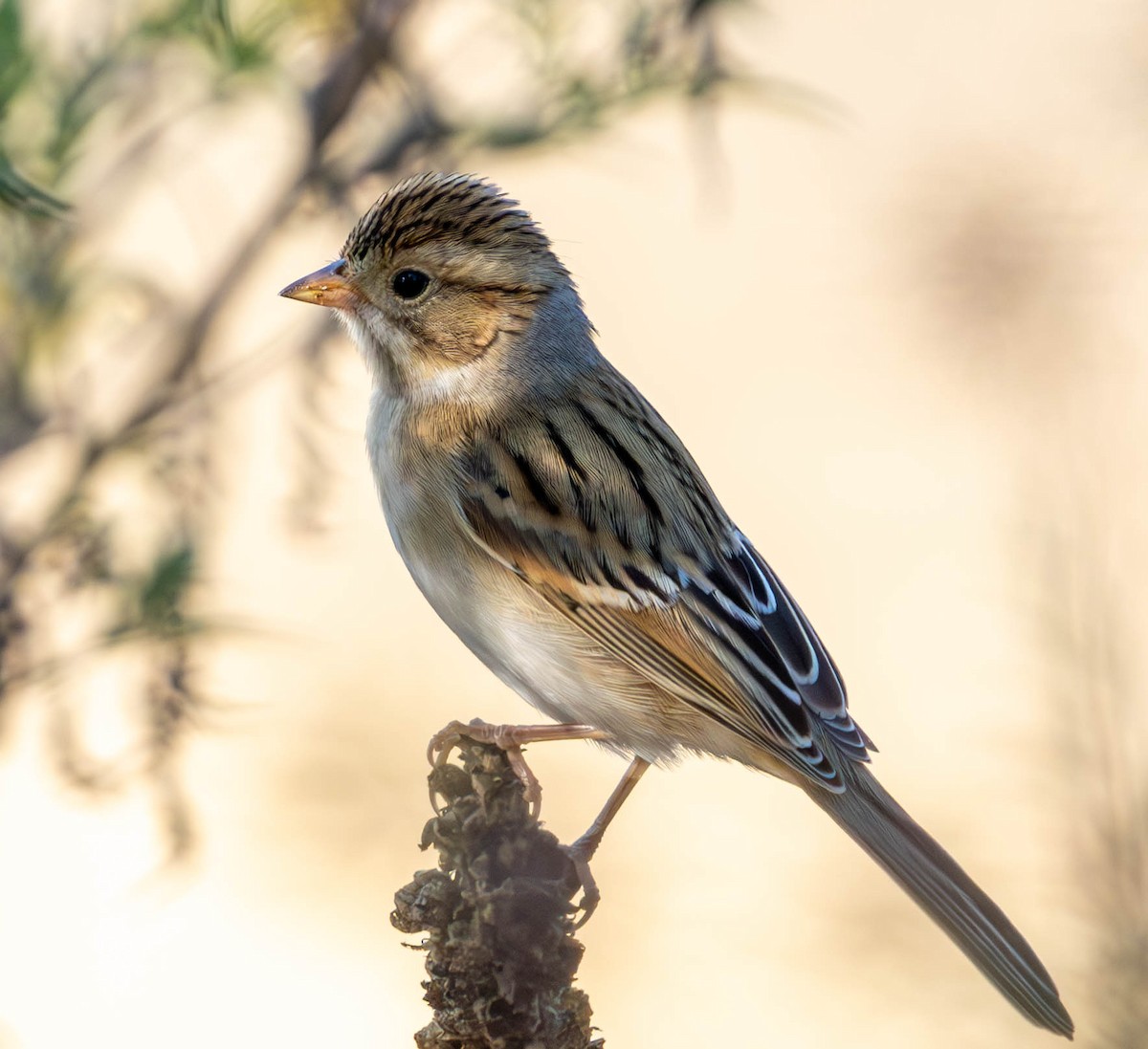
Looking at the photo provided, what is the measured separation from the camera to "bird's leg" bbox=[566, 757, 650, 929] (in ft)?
6.77

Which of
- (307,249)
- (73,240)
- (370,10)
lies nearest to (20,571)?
(73,240)

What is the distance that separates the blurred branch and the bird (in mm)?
666

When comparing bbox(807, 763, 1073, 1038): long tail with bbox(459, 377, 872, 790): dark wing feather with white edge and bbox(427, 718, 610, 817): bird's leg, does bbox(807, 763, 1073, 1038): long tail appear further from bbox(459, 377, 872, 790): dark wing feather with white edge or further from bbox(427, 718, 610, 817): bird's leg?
bbox(427, 718, 610, 817): bird's leg

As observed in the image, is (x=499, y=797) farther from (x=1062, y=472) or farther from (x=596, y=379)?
(x=1062, y=472)

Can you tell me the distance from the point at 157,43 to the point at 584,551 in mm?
922

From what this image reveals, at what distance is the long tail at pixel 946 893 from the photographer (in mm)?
2049

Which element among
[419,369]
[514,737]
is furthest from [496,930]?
[419,369]

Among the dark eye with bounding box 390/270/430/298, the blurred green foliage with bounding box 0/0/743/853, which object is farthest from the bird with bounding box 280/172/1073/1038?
the blurred green foliage with bounding box 0/0/743/853

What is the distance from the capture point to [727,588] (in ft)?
8.11

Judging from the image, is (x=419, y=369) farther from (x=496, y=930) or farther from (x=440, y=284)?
(x=496, y=930)

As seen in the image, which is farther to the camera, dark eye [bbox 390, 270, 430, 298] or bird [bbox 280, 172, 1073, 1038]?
dark eye [bbox 390, 270, 430, 298]

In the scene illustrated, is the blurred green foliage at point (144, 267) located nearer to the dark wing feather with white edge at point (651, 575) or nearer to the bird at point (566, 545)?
the bird at point (566, 545)

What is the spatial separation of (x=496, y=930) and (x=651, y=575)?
1003mm

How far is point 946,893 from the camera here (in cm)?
221
